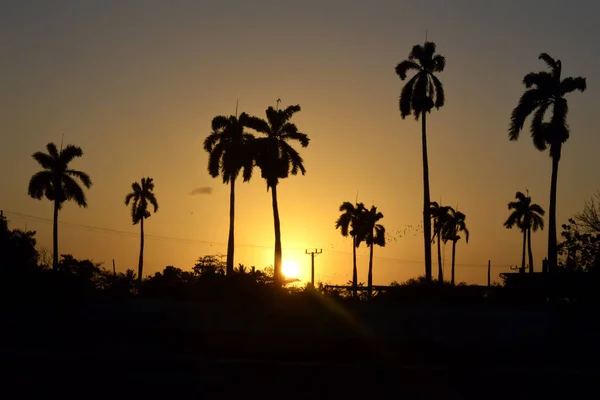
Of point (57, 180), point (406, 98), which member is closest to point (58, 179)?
point (57, 180)

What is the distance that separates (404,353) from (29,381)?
1210cm

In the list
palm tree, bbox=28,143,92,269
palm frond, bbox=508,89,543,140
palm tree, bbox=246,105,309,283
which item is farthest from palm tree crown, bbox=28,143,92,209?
palm frond, bbox=508,89,543,140

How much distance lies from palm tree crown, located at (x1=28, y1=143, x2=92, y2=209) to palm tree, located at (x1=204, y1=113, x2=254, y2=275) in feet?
34.7

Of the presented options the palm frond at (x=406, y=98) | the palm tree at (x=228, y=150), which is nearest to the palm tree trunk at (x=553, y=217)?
the palm frond at (x=406, y=98)

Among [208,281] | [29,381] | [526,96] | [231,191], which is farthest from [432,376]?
[231,191]

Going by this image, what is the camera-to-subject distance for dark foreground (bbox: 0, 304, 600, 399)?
19016 mm

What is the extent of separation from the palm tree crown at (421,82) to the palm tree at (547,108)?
5.82m

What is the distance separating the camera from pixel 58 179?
60.8 meters

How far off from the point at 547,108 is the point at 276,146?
671 inches

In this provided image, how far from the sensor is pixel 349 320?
34.2m

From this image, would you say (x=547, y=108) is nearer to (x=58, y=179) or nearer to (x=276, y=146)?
(x=276, y=146)

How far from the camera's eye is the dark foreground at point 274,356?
749 inches

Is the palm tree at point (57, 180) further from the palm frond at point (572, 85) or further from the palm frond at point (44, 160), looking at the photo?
the palm frond at point (572, 85)

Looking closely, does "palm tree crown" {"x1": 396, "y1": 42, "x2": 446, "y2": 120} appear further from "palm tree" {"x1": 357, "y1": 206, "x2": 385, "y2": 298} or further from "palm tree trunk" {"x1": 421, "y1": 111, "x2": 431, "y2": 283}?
"palm tree" {"x1": 357, "y1": 206, "x2": 385, "y2": 298}
